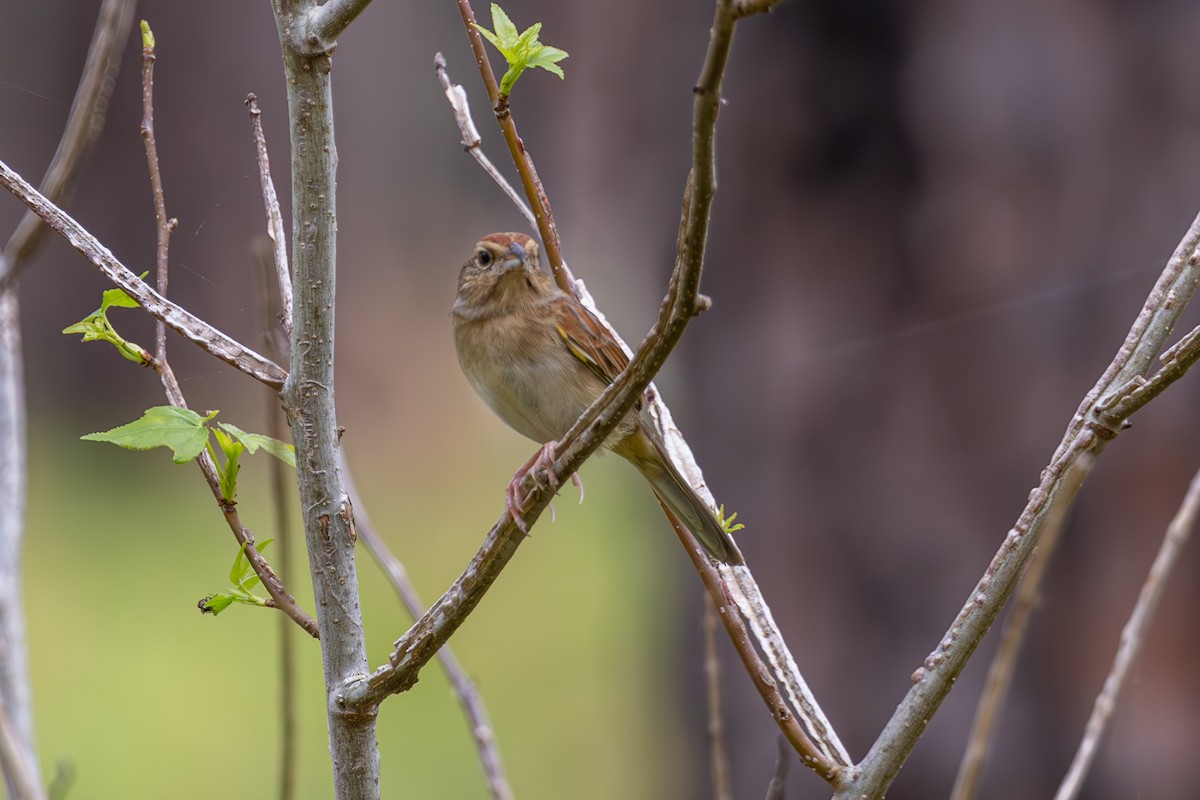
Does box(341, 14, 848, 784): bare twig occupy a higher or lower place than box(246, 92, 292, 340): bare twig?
lower

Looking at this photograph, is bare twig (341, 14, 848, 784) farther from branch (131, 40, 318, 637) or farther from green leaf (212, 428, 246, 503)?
green leaf (212, 428, 246, 503)

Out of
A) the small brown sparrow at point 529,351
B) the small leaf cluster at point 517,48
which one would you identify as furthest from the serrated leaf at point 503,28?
the small brown sparrow at point 529,351

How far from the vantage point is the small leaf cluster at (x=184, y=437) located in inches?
58.7

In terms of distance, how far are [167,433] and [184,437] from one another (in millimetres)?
22

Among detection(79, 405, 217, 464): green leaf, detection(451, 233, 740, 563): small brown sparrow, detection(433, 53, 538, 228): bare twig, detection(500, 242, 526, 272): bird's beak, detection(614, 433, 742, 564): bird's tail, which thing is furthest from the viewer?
detection(500, 242, 526, 272): bird's beak

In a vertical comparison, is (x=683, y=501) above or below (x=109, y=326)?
below

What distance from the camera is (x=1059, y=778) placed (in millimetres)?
4055

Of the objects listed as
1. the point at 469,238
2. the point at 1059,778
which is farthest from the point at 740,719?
the point at 469,238

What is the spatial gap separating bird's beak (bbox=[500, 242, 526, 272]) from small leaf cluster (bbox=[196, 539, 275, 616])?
1.61 m

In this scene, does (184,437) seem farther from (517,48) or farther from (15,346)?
(15,346)

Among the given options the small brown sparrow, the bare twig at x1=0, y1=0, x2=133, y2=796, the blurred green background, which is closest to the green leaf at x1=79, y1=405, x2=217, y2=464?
the bare twig at x1=0, y1=0, x2=133, y2=796

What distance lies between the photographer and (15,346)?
2213 millimetres

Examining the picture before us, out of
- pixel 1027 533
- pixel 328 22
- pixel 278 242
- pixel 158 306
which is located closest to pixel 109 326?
pixel 158 306

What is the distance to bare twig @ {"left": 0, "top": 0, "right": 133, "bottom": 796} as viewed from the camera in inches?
55.5
